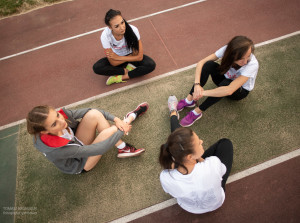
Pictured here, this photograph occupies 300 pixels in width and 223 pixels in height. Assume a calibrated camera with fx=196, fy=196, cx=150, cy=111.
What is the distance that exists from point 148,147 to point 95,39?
8.92 feet

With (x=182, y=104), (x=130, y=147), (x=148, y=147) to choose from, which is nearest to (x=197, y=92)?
(x=182, y=104)

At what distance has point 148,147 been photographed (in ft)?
9.21

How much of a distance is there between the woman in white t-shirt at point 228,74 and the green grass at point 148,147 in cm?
30

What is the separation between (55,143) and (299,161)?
2.93 m

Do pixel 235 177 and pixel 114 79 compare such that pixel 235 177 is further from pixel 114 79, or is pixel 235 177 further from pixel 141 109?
pixel 114 79

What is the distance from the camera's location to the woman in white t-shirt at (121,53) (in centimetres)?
276

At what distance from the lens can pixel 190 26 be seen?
4047 mm

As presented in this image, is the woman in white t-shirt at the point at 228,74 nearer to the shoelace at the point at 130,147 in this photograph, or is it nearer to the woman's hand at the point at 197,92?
the woman's hand at the point at 197,92

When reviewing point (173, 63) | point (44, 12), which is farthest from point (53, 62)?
point (173, 63)

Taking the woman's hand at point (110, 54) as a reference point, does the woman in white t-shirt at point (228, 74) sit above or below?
below

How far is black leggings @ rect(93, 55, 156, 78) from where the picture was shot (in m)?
3.32

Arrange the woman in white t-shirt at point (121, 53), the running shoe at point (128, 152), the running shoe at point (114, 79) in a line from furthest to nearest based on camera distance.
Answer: the running shoe at point (114, 79) → the woman in white t-shirt at point (121, 53) → the running shoe at point (128, 152)

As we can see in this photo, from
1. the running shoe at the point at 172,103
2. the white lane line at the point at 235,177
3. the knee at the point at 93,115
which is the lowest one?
the white lane line at the point at 235,177

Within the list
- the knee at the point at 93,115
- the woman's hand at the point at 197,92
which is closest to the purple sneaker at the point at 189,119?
the woman's hand at the point at 197,92
